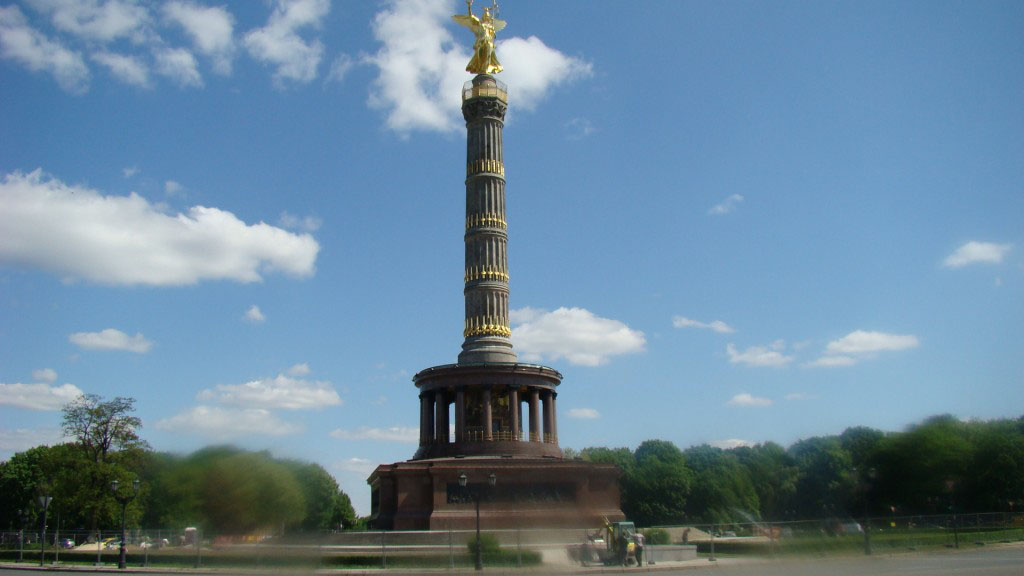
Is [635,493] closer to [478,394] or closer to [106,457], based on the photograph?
[478,394]

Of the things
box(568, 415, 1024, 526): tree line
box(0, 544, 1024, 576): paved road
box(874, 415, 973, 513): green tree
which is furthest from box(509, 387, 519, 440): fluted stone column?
box(874, 415, 973, 513): green tree

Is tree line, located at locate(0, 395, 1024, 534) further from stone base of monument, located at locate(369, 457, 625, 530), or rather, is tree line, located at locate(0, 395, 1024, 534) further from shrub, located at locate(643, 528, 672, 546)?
shrub, located at locate(643, 528, 672, 546)

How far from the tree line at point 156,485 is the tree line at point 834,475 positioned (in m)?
26.1

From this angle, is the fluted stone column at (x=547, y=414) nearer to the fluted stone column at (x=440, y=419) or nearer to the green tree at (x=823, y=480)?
the fluted stone column at (x=440, y=419)

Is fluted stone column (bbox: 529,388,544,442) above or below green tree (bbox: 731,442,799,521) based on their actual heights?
above

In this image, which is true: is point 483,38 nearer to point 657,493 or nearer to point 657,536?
point 657,536

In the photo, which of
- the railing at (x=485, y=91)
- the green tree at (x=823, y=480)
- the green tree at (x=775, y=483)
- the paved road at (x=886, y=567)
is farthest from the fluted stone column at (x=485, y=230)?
the green tree at (x=775, y=483)

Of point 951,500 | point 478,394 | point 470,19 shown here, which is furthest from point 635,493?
point 470,19

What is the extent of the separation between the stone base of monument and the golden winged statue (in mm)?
22629

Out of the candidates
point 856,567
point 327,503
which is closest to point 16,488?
point 327,503

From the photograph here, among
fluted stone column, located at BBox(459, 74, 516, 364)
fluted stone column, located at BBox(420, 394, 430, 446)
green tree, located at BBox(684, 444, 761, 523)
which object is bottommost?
green tree, located at BBox(684, 444, 761, 523)

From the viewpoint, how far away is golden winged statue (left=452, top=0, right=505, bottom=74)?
46719mm

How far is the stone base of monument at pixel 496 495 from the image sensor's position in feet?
115

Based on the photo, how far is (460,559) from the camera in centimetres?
2688
